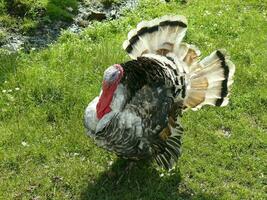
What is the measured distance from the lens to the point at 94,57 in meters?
10.2

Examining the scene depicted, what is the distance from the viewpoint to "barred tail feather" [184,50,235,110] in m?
8.08

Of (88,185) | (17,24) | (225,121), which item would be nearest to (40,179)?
(88,185)

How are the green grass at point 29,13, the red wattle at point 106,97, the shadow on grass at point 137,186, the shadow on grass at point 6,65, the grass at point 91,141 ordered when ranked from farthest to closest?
the green grass at point 29,13, the shadow on grass at point 6,65, the grass at point 91,141, the shadow on grass at point 137,186, the red wattle at point 106,97

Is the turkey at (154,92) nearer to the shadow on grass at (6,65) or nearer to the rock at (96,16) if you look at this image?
the shadow on grass at (6,65)

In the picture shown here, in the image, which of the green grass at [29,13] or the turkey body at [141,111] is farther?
the green grass at [29,13]

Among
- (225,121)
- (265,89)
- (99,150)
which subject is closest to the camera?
(99,150)

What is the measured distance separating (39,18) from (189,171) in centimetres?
491

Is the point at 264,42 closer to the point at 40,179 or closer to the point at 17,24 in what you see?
the point at 17,24

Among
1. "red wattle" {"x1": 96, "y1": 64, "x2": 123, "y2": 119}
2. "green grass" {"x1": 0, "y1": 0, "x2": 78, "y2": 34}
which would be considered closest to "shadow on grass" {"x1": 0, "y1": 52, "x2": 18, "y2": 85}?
"green grass" {"x1": 0, "y1": 0, "x2": 78, "y2": 34}

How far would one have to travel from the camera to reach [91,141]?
8.46 m

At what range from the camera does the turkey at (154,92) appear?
697cm

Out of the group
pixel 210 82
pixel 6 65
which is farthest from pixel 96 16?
pixel 210 82

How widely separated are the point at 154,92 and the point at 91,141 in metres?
1.62

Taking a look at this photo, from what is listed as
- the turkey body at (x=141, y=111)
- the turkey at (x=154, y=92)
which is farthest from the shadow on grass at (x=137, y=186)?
the turkey body at (x=141, y=111)
